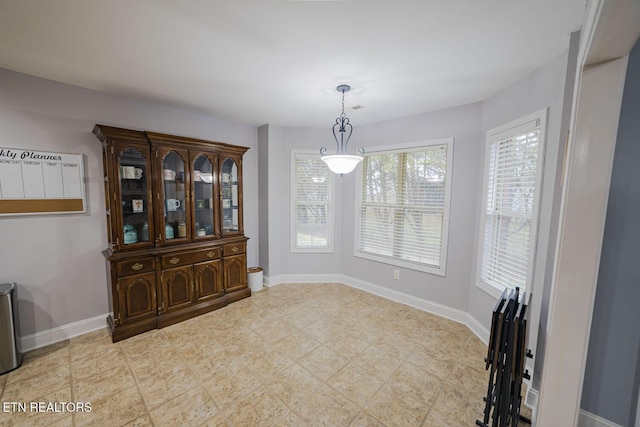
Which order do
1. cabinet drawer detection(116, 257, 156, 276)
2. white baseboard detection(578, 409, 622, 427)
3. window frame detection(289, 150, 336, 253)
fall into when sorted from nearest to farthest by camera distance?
white baseboard detection(578, 409, 622, 427), cabinet drawer detection(116, 257, 156, 276), window frame detection(289, 150, 336, 253)

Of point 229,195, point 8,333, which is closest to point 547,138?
point 229,195

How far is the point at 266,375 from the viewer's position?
2123 millimetres

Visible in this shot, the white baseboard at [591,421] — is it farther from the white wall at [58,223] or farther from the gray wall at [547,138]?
the white wall at [58,223]

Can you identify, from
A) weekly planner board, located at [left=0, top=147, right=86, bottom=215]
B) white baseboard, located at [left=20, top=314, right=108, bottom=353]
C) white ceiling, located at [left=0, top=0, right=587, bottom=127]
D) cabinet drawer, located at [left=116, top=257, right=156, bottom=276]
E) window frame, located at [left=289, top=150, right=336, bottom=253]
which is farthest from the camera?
window frame, located at [left=289, top=150, right=336, bottom=253]

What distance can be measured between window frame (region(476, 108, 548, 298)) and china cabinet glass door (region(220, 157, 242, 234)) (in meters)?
3.08

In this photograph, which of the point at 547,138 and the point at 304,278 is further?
the point at 304,278

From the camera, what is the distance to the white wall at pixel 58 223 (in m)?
2.28

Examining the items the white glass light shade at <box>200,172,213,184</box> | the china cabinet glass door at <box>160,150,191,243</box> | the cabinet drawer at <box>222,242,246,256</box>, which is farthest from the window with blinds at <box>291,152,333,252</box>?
the china cabinet glass door at <box>160,150,191,243</box>

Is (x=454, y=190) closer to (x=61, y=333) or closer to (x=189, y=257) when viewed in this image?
(x=189, y=257)

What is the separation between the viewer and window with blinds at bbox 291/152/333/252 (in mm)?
4133

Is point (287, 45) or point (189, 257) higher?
point (287, 45)

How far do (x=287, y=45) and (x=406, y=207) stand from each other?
8.21 feet

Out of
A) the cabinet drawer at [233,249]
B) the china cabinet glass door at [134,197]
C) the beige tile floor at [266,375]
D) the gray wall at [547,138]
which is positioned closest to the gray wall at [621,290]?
the gray wall at [547,138]

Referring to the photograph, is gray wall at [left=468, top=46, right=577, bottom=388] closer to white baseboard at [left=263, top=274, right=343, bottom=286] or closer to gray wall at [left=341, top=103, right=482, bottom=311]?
gray wall at [left=341, top=103, right=482, bottom=311]
